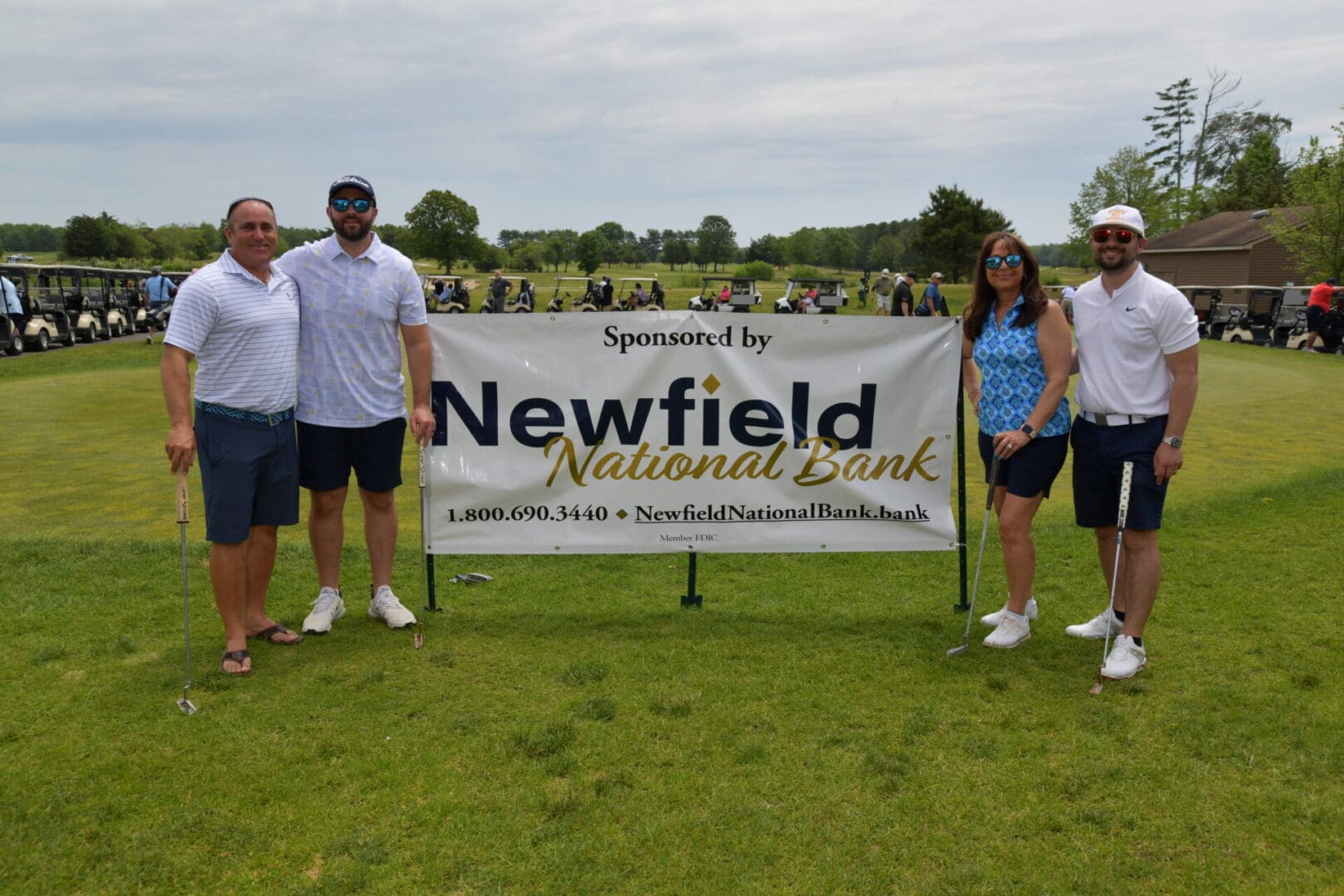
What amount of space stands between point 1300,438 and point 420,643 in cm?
1046

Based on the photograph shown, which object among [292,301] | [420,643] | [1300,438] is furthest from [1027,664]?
[1300,438]

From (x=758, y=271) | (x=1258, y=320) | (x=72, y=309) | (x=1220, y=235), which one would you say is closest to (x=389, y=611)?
(x=72, y=309)

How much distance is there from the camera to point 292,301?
13.9 feet

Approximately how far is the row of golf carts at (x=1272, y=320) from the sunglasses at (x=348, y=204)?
84.1 ft

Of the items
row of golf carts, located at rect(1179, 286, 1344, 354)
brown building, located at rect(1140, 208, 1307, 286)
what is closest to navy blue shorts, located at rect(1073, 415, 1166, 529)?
row of golf carts, located at rect(1179, 286, 1344, 354)

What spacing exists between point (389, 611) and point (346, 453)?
0.83 meters

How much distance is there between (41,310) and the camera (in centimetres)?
2231

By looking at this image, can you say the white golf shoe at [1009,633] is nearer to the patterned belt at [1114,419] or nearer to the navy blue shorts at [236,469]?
the patterned belt at [1114,419]

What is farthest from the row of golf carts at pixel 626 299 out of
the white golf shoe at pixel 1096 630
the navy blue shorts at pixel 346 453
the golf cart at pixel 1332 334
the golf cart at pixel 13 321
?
the white golf shoe at pixel 1096 630

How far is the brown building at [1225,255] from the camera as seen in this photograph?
50125mm

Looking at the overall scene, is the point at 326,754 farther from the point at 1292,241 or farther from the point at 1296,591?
the point at 1292,241

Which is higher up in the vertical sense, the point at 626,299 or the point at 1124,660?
the point at 626,299

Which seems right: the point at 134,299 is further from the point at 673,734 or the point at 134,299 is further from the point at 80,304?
the point at 673,734

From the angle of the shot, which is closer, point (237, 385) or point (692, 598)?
point (237, 385)
